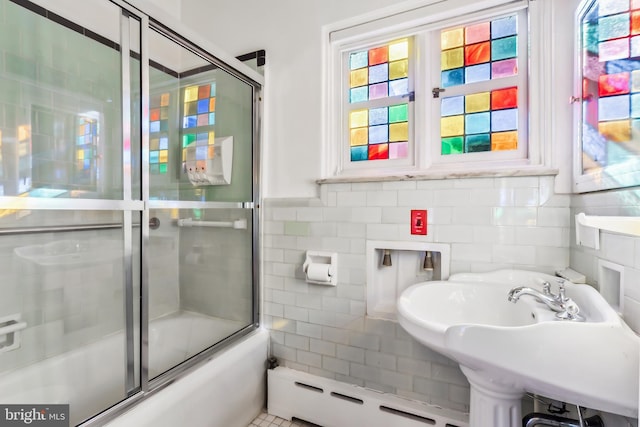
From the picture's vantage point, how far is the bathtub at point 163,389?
4.02ft

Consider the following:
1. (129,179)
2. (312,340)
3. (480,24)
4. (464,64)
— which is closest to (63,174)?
(129,179)

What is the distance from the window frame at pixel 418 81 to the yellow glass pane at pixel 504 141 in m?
0.03

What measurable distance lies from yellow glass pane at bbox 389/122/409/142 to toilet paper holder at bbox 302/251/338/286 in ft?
2.36

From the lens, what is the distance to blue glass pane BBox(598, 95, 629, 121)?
908 mm

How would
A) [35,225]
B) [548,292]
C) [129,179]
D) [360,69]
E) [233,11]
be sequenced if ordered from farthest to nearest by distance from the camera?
[233,11] < [360,69] < [35,225] < [129,179] < [548,292]

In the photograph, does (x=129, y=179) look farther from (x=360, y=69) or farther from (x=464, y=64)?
(x=464, y=64)

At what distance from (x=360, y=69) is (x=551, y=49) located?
89 centimetres

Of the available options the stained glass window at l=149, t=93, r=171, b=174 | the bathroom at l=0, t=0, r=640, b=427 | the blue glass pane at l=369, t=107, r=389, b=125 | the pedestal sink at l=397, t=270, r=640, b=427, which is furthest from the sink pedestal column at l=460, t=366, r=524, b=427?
the stained glass window at l=149, t=93, r=171, b=174

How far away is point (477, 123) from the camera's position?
1469mm

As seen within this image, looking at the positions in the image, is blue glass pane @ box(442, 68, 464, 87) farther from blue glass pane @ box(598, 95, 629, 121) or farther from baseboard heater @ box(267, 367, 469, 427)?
baseboard heater @ box(267, 367, 469, 427)

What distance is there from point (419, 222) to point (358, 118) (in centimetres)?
70

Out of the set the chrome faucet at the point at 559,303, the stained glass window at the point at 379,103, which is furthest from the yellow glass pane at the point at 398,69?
the chrome faucet at the point at 559,303

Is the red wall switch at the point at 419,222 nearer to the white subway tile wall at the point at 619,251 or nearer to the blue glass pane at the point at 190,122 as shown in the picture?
the white subway tile wall at the point at 619,251

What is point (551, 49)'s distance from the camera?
4.21ft
